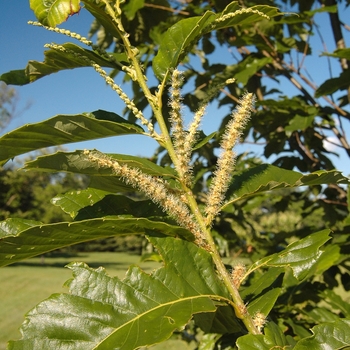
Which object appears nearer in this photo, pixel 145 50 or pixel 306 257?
pixel 306 257

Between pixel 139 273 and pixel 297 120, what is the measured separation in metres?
2.02

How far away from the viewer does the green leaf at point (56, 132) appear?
886 mm

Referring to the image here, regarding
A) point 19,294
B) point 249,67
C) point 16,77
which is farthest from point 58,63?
point 19,294

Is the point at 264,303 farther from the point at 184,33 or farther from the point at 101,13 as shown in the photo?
the point at 101,13

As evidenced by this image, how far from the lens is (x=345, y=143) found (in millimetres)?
3105

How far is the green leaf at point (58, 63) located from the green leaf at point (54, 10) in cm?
6

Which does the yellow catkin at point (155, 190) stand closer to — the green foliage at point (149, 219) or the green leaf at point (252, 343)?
the green foliage at point (149, 219)

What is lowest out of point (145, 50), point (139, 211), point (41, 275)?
point (139, 211)

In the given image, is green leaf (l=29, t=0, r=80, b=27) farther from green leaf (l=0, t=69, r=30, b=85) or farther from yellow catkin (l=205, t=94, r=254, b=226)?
yellow catkin (l=205, t=94, r=254, b=226)

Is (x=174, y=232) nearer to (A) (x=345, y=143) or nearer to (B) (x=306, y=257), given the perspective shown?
(B) (x=306, y=257)

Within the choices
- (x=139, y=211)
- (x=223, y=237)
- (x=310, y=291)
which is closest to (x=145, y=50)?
(x=223, y=237)

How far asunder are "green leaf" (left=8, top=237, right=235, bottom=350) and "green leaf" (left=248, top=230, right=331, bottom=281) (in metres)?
0.19

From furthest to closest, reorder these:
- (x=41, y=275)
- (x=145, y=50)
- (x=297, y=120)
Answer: (x=41, y=275)
(x=145, y=50)
(x=297, y=120)

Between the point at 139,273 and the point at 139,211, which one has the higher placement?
the point at 139,211
